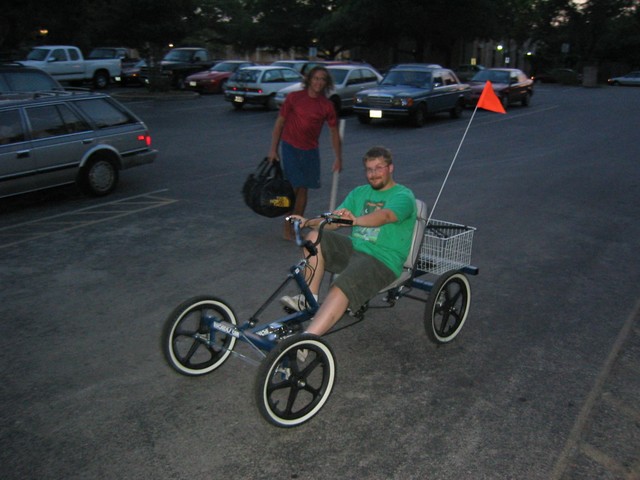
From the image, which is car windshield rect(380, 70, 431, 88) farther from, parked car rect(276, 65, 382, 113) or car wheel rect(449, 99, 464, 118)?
car wheel rect(449, 99, 464, 118)

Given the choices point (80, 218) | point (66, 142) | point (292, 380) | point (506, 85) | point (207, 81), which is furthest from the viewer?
point (207, 81)

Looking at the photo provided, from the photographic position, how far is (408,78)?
20047 millimetres

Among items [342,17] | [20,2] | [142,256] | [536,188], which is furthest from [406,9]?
[142,256]

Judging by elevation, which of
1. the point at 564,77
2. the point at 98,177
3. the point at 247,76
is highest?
the point at 247,76

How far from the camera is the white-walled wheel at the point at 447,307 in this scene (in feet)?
15.2

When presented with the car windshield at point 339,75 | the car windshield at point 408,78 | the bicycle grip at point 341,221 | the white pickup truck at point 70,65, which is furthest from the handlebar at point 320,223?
the white pickup truck at point 70,65

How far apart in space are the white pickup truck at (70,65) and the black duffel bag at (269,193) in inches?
893

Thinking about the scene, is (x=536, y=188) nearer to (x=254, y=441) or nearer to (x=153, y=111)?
(x=254, y=441)

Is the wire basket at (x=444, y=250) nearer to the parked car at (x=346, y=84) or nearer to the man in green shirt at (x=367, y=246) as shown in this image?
the man in green shirt at (x=367, y=246)

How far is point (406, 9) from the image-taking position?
46000mm

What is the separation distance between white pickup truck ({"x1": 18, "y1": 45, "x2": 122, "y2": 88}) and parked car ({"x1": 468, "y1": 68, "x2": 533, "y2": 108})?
1737 centimetres

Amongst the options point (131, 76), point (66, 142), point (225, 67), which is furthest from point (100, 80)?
point (66, 142)

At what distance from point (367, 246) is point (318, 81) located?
115 inches

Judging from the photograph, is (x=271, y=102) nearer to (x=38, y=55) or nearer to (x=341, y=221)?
(x=38, y=55)
